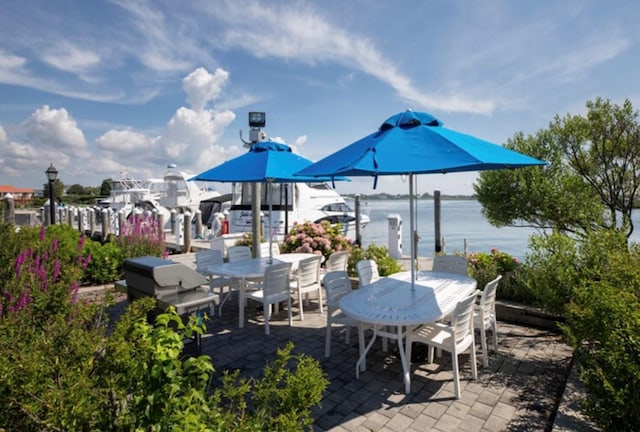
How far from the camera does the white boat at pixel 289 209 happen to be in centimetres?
1512

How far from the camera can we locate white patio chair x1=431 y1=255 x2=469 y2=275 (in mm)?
4715

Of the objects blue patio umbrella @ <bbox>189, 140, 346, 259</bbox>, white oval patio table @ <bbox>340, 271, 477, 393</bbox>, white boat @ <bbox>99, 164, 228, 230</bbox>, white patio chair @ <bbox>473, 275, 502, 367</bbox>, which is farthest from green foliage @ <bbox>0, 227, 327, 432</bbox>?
white boat @ <bbox>99, 164, 228, 230</bbox>

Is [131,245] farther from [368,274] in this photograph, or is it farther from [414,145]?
[414,145]

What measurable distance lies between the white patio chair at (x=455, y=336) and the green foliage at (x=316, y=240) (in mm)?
3677

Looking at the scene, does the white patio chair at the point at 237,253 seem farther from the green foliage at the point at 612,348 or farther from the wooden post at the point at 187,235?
the wooden post at the point at 187,235

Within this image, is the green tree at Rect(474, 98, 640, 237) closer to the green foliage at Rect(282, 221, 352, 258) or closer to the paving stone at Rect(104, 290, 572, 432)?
the paving stone at Rect(104, 290, 572, 432)

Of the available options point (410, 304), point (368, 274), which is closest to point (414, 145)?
point (410, 304)

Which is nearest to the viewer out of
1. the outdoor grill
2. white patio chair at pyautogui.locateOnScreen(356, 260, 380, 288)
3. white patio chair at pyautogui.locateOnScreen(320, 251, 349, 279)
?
the outdoor grill

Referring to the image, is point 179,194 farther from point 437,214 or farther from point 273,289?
point 273,289

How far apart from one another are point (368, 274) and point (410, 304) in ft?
3.77

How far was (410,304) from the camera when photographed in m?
3.21

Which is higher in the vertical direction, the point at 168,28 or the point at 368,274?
the point at 168,28

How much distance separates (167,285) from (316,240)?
4.21m

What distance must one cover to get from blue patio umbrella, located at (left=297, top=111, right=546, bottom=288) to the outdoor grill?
1.51 meters
